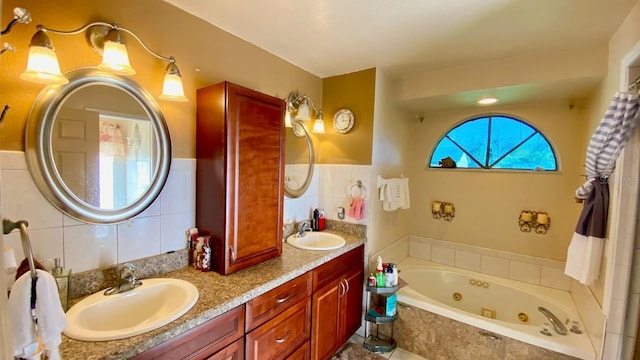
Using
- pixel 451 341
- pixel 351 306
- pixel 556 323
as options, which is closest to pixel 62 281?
pixel 351 306

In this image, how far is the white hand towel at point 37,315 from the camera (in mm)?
708

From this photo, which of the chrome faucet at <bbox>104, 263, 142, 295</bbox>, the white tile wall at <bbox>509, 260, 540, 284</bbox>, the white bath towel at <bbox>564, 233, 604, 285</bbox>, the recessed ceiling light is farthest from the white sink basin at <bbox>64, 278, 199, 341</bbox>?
the white tile wall at <bbox>509, 260, 540, 284</bbox>

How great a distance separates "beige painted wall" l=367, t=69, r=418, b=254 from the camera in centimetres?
245

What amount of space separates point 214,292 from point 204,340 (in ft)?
0.69

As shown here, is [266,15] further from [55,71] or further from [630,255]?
[630,255]

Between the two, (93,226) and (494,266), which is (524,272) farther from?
(93,226)

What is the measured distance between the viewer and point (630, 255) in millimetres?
1464

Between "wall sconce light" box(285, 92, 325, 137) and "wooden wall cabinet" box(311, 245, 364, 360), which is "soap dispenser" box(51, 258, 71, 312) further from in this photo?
"wall sconce light" box(285, 92, 325, 137)

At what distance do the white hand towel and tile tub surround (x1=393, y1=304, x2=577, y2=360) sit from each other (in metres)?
2.22

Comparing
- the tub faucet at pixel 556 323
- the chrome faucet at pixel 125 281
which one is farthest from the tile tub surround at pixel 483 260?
the chrome faucet at pixel 125 281

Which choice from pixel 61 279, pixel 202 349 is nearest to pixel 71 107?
pixel 61 279

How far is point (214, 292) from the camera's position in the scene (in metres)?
1.36

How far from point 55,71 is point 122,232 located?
0.75m

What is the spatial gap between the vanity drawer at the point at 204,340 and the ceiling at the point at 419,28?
5.39ft
